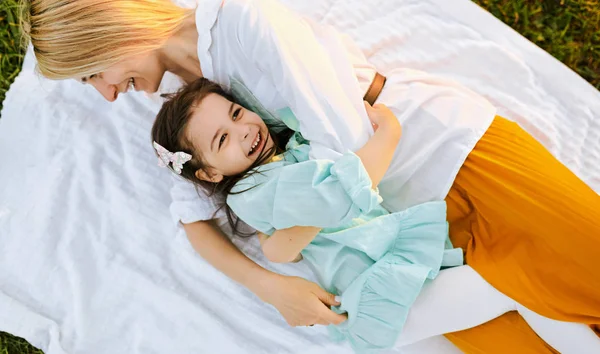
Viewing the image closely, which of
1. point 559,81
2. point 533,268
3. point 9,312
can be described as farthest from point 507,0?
point 9,312

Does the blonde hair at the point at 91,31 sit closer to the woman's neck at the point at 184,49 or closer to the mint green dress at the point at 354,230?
the woman's neck at the point at 184,49

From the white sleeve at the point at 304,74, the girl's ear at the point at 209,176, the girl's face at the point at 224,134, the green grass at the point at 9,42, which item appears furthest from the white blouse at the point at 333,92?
the green grass at the point at 9,42

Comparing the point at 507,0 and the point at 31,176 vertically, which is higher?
the point at 507,0

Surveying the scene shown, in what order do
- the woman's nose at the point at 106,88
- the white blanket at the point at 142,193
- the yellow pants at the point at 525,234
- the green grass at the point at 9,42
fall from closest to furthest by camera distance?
the yellow pants at the point at 525,234, the woman's nose at the point at 106,88, the white blanket at the point at 142,193, the green grass at the point at 9,42

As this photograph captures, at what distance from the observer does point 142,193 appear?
1881mm

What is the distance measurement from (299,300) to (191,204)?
395 mm

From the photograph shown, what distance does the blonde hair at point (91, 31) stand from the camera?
1.43 metres

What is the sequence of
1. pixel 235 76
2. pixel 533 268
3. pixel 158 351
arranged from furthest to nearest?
pixel 158 351, pixel 235 76, pixel 533 268

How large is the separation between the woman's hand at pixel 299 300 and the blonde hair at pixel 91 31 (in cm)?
70

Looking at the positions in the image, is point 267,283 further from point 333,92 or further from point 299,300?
point 333,92

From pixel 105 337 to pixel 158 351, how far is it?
0.57 feet

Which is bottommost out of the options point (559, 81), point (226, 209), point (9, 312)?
point (9, 312)

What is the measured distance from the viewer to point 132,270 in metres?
1.84

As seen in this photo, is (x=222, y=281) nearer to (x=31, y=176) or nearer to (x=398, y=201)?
(x=398, y=201)
